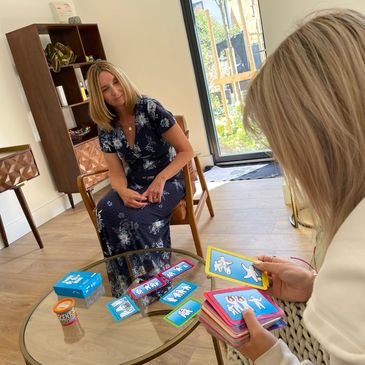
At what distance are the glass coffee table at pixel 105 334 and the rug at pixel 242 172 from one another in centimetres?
221

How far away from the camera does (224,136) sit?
4.23 metres

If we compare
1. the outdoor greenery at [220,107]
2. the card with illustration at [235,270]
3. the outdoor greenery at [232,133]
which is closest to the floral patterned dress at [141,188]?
the card with illustration at [235,270]

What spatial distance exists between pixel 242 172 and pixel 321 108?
3262 millimetres

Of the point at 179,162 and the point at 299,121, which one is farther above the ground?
the point at 299,121

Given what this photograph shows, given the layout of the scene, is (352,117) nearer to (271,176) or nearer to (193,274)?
(193,274)

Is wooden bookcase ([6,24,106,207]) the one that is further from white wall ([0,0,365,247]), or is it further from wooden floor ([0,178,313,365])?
wooden floor ([0,178,313,365])

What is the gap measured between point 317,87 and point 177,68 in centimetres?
358

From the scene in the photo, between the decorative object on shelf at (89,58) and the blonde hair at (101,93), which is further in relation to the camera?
the decorative object on shelf at (89,58)

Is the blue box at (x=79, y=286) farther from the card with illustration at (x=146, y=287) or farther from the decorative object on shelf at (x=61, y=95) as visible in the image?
the decorative object on shelf at (x=61, y=95)

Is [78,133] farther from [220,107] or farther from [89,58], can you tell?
[220,107]

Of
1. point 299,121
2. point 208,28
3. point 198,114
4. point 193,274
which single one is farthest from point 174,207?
point 208,28

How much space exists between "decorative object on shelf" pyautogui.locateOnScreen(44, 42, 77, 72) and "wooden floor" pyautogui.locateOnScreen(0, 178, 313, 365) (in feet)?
4.59

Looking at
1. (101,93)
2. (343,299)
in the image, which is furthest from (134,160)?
(343,299)

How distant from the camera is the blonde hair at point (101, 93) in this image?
2160 millimetres
